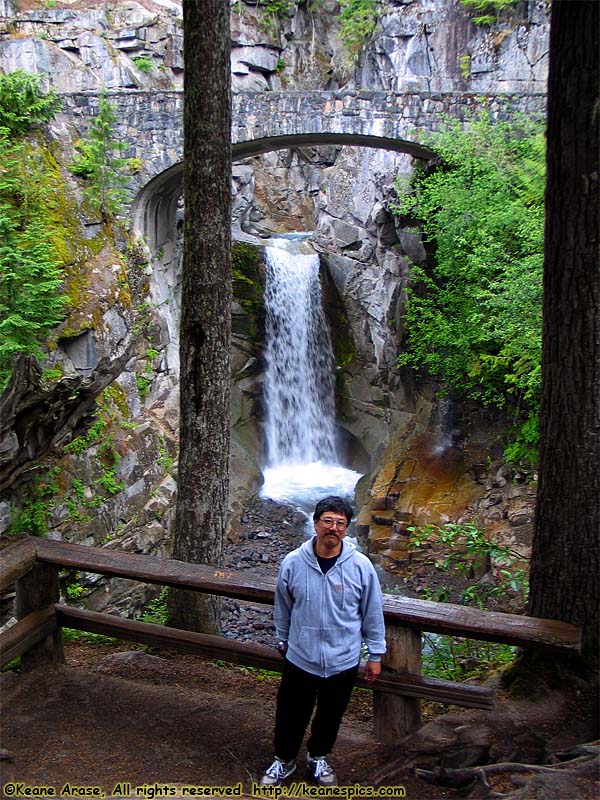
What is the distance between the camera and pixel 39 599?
4.37 meters

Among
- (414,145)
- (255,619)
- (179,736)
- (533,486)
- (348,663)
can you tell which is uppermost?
(414,145)

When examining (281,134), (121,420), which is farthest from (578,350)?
(281,134)

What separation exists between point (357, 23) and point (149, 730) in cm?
2341

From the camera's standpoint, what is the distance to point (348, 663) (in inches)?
129

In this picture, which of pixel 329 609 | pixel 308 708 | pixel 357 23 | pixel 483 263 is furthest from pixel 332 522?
pixel 357 23

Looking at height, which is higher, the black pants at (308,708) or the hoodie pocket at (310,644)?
the hoodie pocket at (310,644)

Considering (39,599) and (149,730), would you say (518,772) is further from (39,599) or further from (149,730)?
(39,599)

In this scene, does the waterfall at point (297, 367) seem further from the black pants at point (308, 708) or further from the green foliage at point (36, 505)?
the black pants at point (308, 708)

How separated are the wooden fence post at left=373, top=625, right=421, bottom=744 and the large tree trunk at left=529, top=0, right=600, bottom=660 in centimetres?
85

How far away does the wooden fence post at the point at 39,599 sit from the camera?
4309 mm

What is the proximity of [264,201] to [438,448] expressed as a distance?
13.5m

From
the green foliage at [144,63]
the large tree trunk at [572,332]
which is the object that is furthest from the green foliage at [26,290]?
the green foliage at [144,63]

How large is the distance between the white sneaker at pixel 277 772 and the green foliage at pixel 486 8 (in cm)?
1988

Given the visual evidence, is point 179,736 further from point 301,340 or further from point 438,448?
point 301,340
